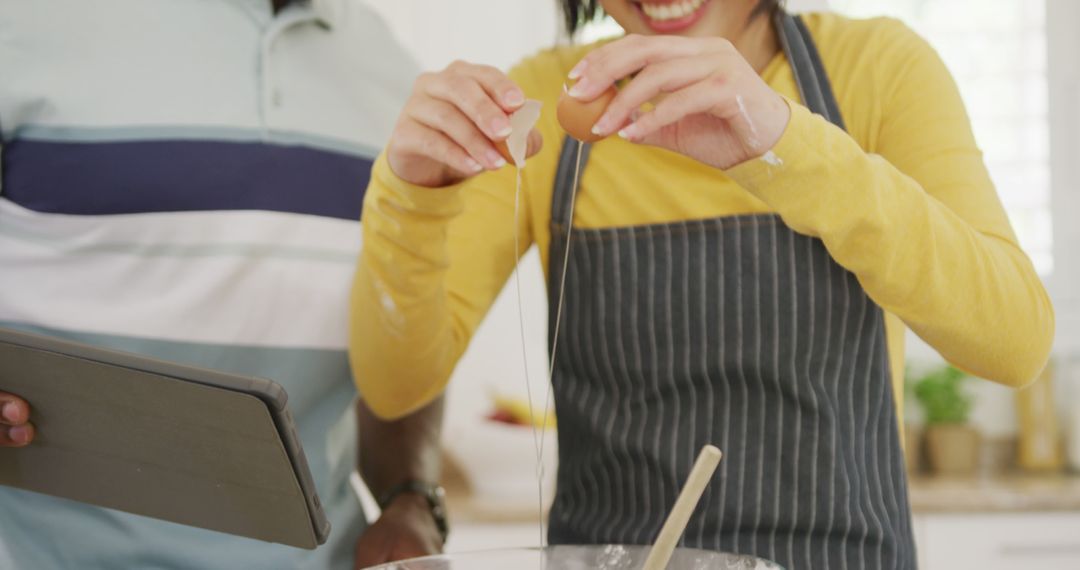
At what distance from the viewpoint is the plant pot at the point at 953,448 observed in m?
2.54

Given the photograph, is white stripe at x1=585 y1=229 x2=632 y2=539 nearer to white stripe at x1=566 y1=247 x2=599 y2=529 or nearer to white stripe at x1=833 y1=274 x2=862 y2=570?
white stripe at x1=566 y1=247 x2=599 y2=529

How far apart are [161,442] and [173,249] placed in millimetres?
362

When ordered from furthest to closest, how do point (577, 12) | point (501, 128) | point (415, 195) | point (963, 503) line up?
point (963, 503) → point (577, 12) → point (415, 195) → point (501, 128)

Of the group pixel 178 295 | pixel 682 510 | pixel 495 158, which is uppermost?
pixel 495 158

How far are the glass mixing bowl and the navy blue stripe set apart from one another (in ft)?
1.49

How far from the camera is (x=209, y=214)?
1081 millimetres

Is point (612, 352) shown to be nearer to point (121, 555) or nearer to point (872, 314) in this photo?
point (872, 314)

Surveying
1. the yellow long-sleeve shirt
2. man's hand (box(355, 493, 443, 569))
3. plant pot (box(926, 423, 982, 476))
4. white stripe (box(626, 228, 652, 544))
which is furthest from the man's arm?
plant pot (box(926, 423, 982, 476))

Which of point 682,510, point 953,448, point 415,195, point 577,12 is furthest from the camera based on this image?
point 953,448

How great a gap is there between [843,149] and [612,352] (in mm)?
322

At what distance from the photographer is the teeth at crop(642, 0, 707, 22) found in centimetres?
96

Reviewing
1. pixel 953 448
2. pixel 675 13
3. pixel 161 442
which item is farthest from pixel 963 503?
pixel 161 442

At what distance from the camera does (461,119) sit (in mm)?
875

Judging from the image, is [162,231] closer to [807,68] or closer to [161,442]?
[161,442]
